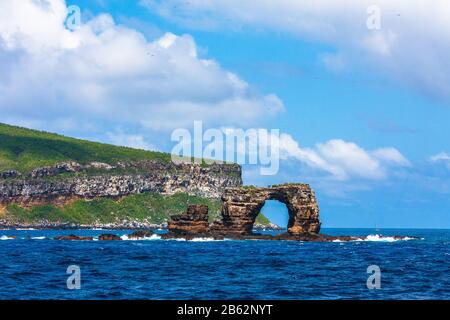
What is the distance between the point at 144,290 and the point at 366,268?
30.4m

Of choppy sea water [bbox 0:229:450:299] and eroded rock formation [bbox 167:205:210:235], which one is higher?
eroded rock formation [bbox 167:205:210:235]

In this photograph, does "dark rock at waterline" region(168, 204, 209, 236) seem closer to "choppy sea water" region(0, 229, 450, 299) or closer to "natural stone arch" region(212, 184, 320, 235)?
"natural stone arch" region(212, 184, 320, 235)

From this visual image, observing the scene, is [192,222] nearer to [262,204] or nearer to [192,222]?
[192,222]

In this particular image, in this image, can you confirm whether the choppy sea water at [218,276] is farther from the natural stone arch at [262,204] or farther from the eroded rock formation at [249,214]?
the eroded rock formation at [249,214]

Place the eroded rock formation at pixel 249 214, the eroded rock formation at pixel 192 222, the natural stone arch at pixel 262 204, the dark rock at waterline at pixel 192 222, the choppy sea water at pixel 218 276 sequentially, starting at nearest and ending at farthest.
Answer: the choppy sea water at pixel 218 276, the natural stone arch at pixel 262 204, the eroded rock formation at pixel 249 214, the dark rock at waterline at pixel 192 222, the eroded rock formation at pixel 192 222

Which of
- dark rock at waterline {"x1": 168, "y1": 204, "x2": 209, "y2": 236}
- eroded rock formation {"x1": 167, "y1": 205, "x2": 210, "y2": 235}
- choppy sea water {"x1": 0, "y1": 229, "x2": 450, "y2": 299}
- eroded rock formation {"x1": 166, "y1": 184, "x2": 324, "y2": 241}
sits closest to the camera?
choppy sea water {"x1": 0, "y1": 229, "x2": 450, "y2": 299}

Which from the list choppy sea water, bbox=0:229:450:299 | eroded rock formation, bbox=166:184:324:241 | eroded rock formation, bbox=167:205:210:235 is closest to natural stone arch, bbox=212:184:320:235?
eroded rock formation, bbox=166:184:324:241

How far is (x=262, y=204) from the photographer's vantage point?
147m

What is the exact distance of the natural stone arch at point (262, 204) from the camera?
143000mm

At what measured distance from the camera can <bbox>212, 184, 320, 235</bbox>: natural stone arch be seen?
143 metres

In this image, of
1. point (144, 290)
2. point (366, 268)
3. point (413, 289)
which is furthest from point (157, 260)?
point (413, 289)

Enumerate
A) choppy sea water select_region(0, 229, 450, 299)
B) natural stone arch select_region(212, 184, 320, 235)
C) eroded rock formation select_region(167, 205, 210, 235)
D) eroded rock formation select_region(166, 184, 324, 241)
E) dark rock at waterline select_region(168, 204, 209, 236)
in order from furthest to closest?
eroded rock formation select_region(167, 205, 210, 235)
dark rock at waterline select_region(168, 204, 209, 236)
eroded rock formation select_region(166, 184, 324, 241)
natural stone arch select_region(212, 184, 320, 235)
choppy sea water select_region(0, 229, 450, 299)

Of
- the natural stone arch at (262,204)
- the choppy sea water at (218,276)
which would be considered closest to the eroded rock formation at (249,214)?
the natural stone arch at (262,204)

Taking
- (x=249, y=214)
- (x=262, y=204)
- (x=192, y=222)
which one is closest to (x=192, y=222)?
(x=192, y=222)
